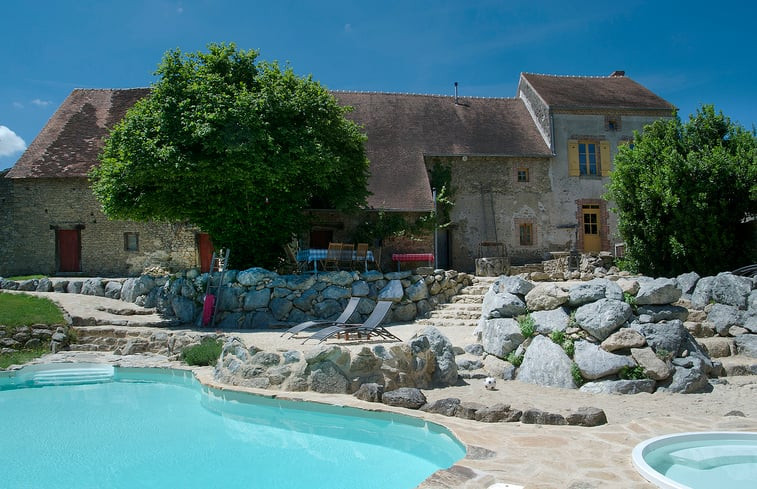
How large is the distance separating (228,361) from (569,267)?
15.7m

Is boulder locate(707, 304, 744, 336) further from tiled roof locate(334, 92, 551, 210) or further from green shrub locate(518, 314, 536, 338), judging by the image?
tiled roof locate(334, 92, 551, 210)

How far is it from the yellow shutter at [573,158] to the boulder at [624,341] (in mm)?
17404

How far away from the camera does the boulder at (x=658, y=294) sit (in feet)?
32.4

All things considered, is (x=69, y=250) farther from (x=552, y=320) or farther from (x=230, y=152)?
(x=552, y=320)

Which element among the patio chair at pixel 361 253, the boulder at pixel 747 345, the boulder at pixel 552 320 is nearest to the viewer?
the boulder at pixel 552 320

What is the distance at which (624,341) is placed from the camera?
29.8 ft

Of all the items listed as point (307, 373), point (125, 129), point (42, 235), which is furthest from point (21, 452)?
point (42, 235)

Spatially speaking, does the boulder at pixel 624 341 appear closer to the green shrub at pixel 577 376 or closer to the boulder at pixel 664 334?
the boulder at pixel 664 334

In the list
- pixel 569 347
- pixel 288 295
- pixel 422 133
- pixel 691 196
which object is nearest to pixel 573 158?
pixel 422 133

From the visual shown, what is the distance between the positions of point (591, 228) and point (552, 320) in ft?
56.0

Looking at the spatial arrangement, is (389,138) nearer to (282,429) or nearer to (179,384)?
(179,384)

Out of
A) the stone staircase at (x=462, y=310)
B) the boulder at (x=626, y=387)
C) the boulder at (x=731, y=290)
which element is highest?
the boulder at (x=731, y=290)

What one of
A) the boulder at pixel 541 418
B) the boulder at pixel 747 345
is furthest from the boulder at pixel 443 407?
the boulder at pixel 747 345

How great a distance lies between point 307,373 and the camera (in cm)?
880
